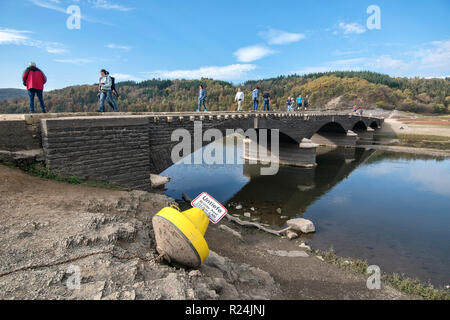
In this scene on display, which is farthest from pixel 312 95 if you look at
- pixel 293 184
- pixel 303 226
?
pixel 303 226

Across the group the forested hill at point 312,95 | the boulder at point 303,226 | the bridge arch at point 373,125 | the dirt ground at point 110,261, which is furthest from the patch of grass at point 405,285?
the forested hill at point 312,95

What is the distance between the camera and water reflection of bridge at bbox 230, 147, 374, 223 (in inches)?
615

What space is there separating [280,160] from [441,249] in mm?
17125

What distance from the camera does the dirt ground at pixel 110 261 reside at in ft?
11.0

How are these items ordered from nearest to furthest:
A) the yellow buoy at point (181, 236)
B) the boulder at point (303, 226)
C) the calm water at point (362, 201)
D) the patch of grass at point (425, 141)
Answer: the yellow buoy at point (181, 236), the calm water at point (362, 201), the boulder at point (303, 226), the patch of grass at point (425, 141)

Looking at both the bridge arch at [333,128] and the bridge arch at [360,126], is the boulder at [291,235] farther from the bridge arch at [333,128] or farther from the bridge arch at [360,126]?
the bridge arch at [360,126]

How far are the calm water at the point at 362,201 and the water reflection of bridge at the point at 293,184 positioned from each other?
0.06 metres

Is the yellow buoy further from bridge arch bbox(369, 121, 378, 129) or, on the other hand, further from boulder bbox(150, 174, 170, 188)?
bridge arch bbox(369, 121, 378, 129)

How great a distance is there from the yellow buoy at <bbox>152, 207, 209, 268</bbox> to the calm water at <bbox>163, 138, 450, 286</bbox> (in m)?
7.40

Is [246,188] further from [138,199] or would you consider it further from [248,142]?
[138,199]

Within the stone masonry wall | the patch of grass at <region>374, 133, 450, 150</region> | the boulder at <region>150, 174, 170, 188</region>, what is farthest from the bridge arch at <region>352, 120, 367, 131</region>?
the stone masonry wall

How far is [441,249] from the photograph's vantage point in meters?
10.1
